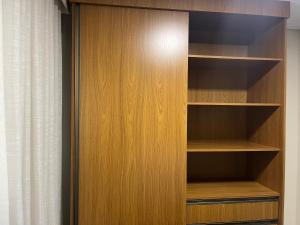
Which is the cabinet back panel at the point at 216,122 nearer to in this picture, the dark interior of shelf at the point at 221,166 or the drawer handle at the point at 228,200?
the dark interior of shelf at the point at 221,166

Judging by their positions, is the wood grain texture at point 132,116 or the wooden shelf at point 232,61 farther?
the wooden shelf at point 232,61

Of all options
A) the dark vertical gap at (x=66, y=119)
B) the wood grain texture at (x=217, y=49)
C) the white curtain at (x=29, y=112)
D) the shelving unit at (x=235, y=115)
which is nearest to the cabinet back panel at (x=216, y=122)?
the shelving unit at (x=235, y=115)

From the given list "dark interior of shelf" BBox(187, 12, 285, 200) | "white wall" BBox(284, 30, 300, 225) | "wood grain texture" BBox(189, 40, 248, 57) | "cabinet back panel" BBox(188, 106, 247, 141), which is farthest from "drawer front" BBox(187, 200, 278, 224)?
"wood grain texture" BBox(189, 40, 248, 57)

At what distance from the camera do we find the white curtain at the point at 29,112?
85 centimetres

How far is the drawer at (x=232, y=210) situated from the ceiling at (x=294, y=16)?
1.54 meters

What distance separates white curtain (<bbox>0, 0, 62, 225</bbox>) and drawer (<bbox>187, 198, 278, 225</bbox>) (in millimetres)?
992

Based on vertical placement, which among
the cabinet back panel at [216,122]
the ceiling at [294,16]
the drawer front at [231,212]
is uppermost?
the ceiling at [294,16]

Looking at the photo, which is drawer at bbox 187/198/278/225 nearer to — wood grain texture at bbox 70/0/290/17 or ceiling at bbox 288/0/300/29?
wood grain texture at bbox 70/0/290/17

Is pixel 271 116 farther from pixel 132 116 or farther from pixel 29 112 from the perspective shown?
pixel 29 112

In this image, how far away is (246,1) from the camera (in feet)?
5.33

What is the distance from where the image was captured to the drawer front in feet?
5.38

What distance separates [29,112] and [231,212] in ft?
5.10

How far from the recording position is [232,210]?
5.49ft

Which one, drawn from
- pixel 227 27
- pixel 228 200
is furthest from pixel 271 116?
pixel 227 27
